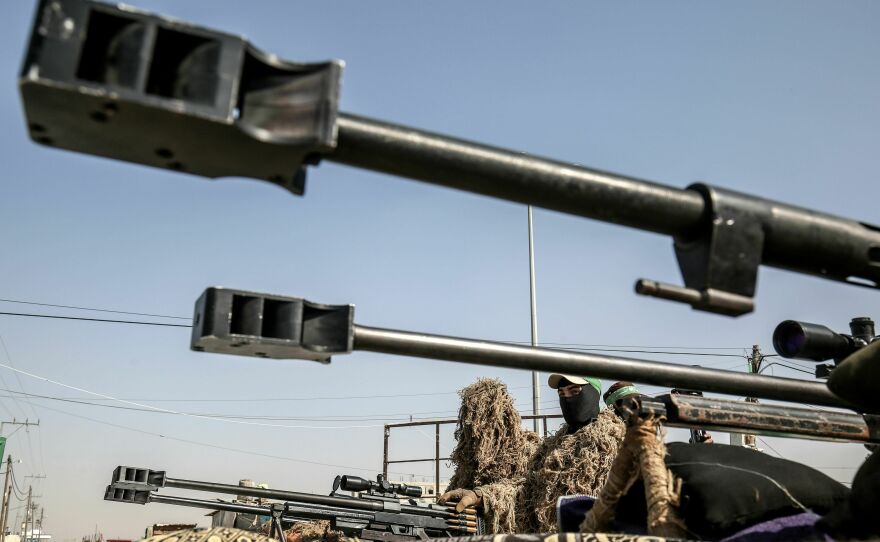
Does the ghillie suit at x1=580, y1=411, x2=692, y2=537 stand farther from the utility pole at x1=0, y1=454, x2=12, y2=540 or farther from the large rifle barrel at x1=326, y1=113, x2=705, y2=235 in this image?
the utility pole at x1=0, y1=454, x2=12, y2=540

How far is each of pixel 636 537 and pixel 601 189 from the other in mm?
829

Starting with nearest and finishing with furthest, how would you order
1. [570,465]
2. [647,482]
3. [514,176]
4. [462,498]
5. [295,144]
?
[295,144]
[514,176]
[647,482]
[570,465]
[462,498]

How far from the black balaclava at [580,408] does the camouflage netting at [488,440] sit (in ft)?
5.77

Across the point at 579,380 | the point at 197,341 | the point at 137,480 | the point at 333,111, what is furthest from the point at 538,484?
the point at 333,111

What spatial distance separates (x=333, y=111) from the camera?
1.40m

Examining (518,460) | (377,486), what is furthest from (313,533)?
(518,460)

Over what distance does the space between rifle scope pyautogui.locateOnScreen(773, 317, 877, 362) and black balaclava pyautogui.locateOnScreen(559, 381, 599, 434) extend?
3.90m

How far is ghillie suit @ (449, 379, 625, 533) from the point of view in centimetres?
664

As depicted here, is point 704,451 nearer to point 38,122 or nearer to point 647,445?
point 647,445

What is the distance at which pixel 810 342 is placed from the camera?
2.90 meters

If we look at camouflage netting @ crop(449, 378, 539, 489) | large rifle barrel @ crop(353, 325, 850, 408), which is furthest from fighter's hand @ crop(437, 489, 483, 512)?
large rifle barrel @ crop(353, 325, 850, 408)

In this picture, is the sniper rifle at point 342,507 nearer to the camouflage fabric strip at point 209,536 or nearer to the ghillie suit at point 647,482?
the camouflage fabric strip at point 209,536

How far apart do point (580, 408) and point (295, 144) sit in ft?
19.4

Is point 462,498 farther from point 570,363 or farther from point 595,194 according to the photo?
point 595,194
